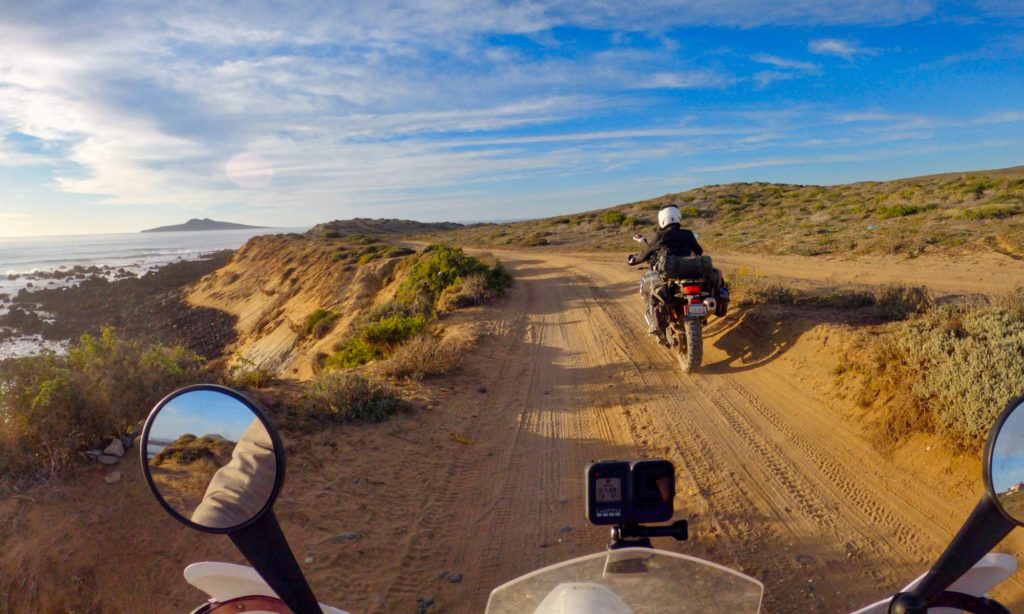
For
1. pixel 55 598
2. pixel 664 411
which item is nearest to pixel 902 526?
pixel 664 411

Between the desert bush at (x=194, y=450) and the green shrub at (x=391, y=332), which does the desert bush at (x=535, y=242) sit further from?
the desert bush at (x=194, y=450)

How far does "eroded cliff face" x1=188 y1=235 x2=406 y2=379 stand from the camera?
20.4 metres

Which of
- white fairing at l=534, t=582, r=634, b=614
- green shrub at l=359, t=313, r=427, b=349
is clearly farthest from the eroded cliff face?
white fairing at l=534, t=582, r=634, b=614

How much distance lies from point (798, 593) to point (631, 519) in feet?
7.84

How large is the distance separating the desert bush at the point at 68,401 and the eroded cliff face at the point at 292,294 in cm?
869

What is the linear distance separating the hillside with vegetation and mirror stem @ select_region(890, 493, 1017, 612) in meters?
15.7

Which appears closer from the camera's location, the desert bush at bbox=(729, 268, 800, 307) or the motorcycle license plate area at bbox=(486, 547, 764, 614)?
the motorcycle license plate area at bbox=(486, 547, 764, 614)

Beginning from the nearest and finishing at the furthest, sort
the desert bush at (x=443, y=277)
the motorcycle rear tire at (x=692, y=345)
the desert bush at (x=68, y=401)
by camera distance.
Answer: the desert bush at (x=68, y=401), the motorcycle rear tire at (x=692, y=345), the desert bush at (x=443, y=277)

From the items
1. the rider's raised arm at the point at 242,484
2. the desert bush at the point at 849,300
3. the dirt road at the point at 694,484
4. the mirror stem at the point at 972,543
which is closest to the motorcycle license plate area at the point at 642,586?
the mirror stem at the point at 972,543

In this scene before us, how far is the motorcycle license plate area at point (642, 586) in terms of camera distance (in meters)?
1.81

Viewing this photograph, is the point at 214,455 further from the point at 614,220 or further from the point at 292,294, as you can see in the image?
the point at 614,220

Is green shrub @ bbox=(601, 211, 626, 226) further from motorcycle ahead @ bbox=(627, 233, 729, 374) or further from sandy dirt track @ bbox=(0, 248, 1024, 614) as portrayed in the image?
sandy dirt track @ bbox=(0, 248, 1024, 614)

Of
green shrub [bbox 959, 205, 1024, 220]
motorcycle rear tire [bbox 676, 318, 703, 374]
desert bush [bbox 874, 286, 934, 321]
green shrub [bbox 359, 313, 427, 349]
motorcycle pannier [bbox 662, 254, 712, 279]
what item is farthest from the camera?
green shrub [bbox 959, 205, 1024, 220]

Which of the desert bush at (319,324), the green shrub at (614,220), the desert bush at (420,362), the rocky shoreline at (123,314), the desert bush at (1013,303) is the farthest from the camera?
the green shrub at (614,220)
